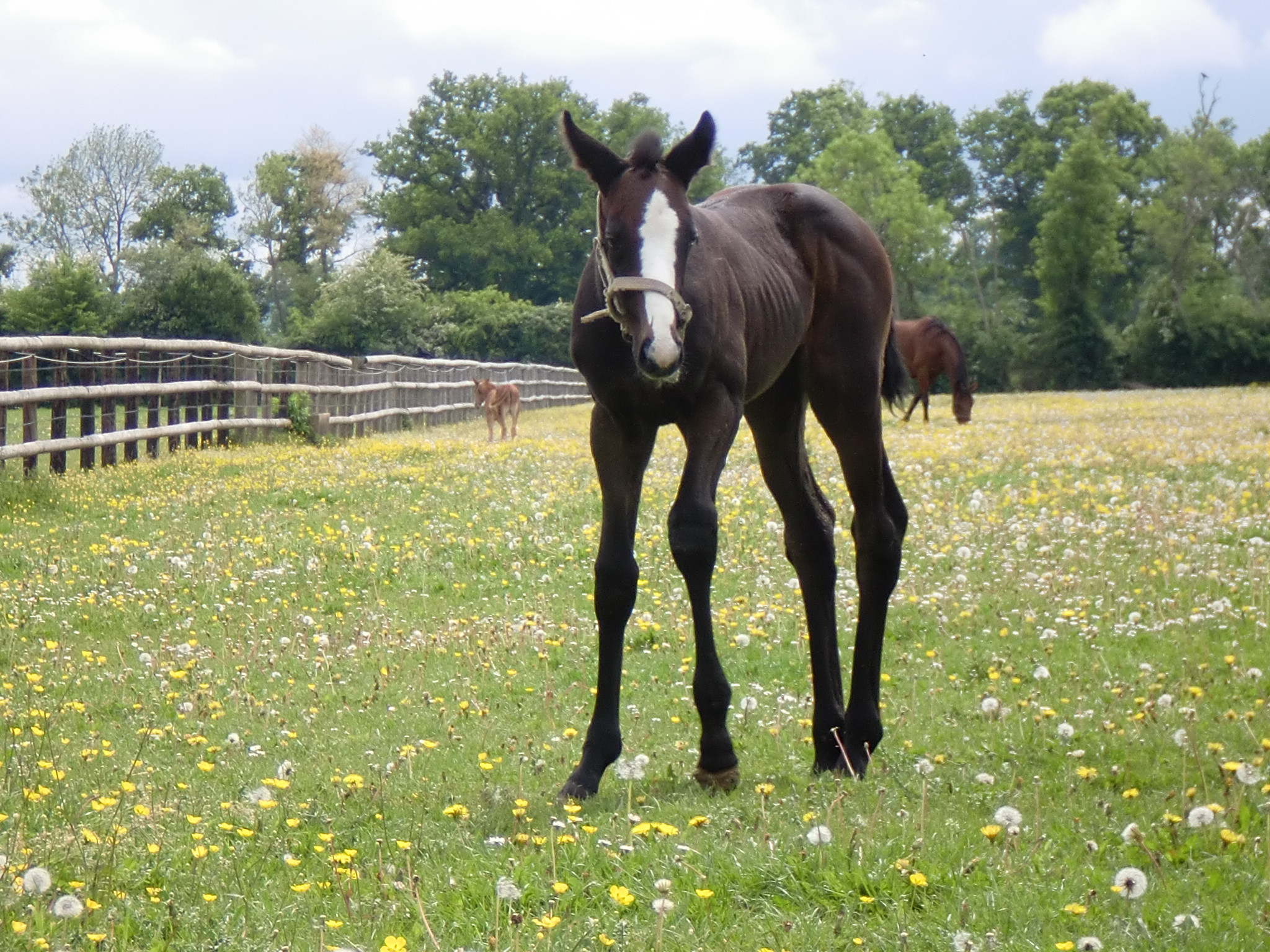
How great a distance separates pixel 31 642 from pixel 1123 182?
211 ft

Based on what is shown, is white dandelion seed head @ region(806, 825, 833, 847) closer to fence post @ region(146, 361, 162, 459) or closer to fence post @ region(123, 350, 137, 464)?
fence post @ region(123, 350, 137, 464)

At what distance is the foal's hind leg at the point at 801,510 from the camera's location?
4.99m

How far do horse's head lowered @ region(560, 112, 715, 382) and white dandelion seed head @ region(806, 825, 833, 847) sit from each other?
4.28ft

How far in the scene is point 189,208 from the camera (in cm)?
7288

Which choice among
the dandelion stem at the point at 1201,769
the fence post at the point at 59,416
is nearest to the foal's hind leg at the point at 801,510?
the dandelion stem at the point at 1201,769

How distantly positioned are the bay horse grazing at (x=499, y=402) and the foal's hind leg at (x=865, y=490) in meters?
18.1

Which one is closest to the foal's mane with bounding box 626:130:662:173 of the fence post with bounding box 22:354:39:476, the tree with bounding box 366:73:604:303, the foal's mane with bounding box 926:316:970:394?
the fence post with bounding box 22:354:39:476

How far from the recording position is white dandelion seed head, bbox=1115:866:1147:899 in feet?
9.95

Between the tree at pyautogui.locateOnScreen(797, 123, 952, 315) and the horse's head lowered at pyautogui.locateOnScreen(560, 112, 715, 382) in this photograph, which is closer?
the horse's head lowered at pyautogui.locateOnScreen(560, 112, 715, 382)

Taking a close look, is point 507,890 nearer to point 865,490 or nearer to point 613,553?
point 613,553

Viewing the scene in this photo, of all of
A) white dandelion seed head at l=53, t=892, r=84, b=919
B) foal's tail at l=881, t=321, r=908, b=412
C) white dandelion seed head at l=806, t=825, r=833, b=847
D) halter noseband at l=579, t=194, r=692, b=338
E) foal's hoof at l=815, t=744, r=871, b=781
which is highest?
halter noseband at l=579, t=194, r=692, b=338

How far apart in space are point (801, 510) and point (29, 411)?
11316 mm

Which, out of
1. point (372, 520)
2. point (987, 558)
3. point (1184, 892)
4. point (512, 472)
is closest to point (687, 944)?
point (1184, 892)

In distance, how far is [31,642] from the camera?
23.0ft
